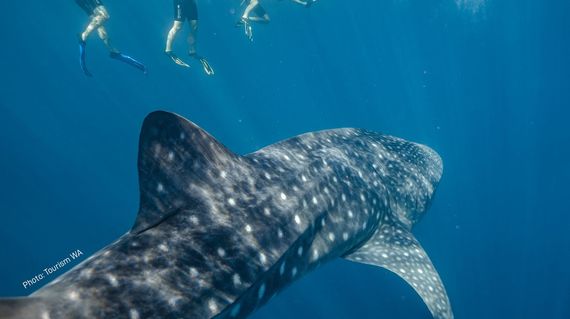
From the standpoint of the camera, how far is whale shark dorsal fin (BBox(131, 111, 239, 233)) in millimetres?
3873

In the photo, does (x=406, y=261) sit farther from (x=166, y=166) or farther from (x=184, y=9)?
(x=184, y=9)

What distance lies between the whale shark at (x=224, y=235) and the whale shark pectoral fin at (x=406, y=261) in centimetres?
2

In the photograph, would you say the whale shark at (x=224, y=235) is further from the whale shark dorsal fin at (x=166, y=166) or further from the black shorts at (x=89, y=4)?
the black shorts at (x=89, y=4)

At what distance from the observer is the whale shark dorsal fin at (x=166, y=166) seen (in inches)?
152

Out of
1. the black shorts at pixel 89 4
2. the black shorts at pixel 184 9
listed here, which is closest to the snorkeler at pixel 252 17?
the black shorts at pixel 184 9

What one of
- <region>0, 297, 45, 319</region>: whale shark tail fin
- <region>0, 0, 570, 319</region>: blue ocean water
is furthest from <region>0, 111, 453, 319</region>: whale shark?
<region>0, 0, 570, 319</region>: blue ocean water

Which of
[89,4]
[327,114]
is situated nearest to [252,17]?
[89,4]

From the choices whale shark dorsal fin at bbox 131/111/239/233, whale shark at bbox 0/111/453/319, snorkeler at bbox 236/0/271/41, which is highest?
snorkeler at bbox 236/0/271/41

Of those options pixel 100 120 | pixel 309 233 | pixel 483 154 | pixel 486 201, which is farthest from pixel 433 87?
pixel 100 120

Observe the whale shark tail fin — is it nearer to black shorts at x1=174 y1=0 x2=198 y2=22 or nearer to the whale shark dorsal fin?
the whale shark dorsal fin

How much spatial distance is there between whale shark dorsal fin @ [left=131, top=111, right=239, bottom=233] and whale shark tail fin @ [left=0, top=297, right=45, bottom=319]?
122cm

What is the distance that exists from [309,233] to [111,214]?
116ft

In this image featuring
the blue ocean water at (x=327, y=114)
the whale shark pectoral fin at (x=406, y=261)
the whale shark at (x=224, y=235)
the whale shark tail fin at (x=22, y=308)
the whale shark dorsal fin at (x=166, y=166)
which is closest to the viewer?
the whale shark tail fin at (x=22, y=308)

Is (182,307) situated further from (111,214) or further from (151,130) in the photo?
(111,214)
